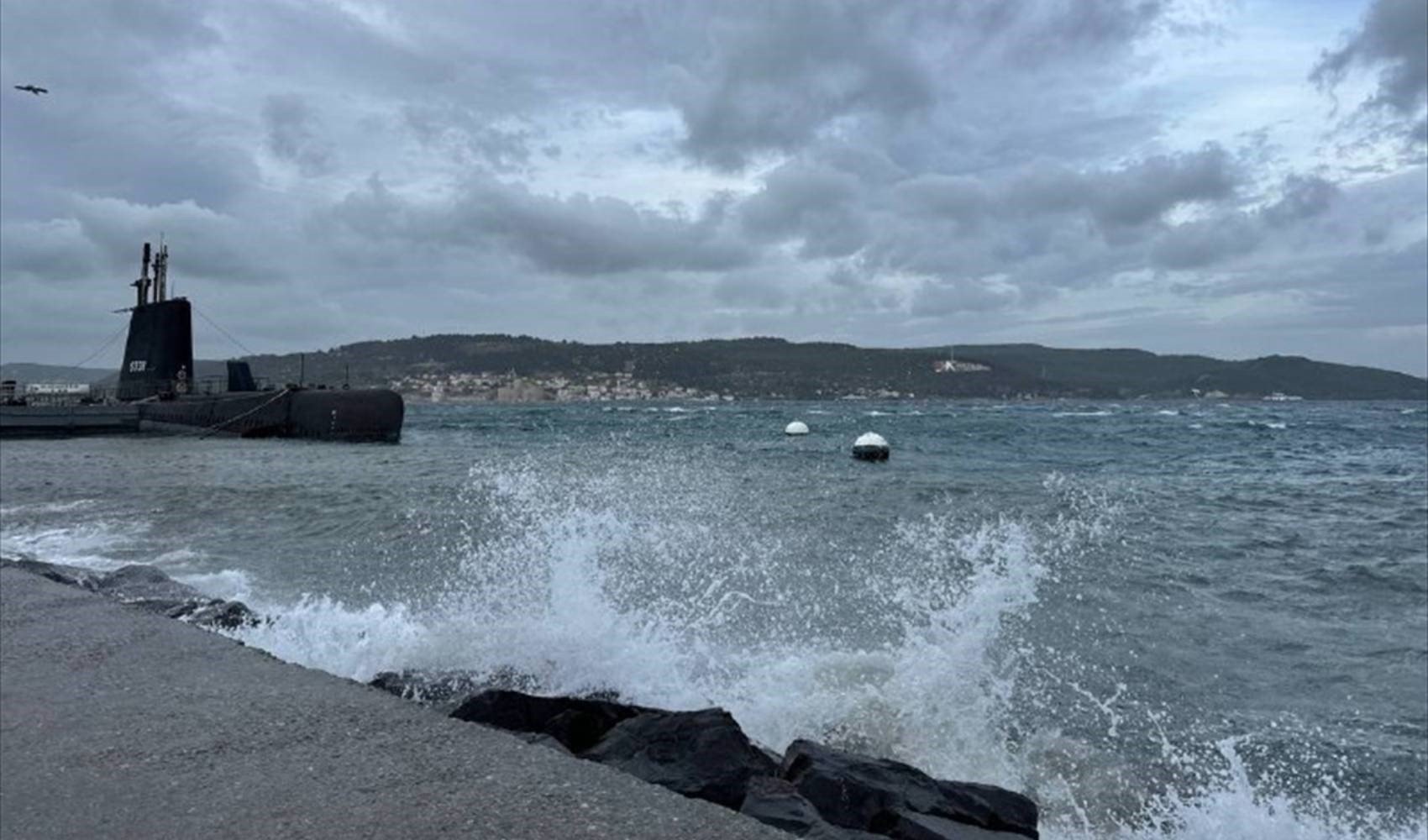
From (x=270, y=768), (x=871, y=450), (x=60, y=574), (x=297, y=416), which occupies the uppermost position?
(x=270, y=768)

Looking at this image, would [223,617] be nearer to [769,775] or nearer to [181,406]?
[769,775]

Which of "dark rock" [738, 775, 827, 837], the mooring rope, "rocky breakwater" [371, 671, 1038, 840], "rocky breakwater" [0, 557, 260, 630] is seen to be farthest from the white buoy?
"dark rock" [738, 775, 827, 837]

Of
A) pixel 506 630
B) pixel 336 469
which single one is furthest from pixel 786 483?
pixel 506 630

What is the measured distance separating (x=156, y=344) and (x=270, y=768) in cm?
5269

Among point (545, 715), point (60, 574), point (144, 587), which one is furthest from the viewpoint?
point (144, 587)

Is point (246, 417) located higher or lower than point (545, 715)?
lower

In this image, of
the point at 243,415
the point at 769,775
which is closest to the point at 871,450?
the point at 243,415

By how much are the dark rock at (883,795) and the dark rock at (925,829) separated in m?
0.01

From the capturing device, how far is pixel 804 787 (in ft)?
13.8

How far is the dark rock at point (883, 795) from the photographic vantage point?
4090 mm

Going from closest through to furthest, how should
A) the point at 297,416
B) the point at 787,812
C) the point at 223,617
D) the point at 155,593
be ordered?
the point at 787,812 → the point at 223,617 → the point at 155,593 → the point at 297,416

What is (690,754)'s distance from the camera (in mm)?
4426

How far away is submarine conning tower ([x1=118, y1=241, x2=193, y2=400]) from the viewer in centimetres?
4825

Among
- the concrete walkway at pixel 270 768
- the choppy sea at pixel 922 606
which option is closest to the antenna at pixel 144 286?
the choppy sea at pixel 922 606
